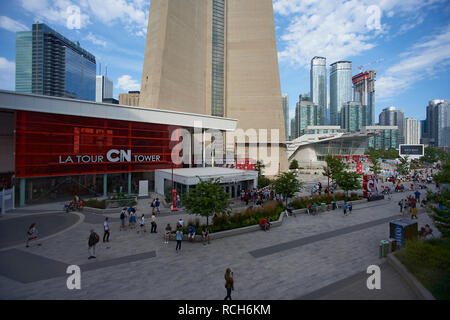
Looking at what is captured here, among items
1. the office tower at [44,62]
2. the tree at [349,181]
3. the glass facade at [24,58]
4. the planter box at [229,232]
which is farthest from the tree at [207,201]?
the glass facade at [24,58]

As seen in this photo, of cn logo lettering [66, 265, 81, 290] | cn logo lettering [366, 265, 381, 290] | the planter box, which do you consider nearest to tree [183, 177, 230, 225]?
the planter box

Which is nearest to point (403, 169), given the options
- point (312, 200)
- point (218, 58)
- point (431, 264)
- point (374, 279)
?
point (312, 200)

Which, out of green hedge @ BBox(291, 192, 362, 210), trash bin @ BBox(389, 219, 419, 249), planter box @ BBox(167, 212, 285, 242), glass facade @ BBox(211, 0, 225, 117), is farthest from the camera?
glass facade @ BBox(211, 0, 225, 117)

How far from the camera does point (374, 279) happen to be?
906 centimetres

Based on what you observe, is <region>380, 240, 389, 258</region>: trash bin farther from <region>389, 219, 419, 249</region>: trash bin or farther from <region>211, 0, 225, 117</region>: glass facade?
<region>211, 0, 225, 117</region>: glass facade

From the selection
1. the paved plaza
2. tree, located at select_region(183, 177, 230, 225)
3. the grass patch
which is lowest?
the paved plaza

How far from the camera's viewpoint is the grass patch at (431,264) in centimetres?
801

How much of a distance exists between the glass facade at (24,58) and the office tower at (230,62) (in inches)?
5331

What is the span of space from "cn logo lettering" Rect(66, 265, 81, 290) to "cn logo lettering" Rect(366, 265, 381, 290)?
10.8 meters

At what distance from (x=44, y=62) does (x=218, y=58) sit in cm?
13605

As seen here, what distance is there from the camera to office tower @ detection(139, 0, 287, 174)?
50.5m

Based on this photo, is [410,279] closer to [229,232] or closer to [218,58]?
[229,232]

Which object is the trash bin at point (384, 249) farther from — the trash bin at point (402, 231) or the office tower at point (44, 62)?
the office tower at point (44, 62)

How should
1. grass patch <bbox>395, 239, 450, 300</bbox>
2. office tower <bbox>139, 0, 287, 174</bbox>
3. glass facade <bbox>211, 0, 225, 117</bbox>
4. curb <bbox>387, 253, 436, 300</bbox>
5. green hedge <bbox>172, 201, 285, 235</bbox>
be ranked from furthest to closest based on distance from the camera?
glass facade <bbox>211, 0, 225, 117</bbox> < office tower <bbox>139, 0, 287, 174</bbox> < green hedge <bbox>172, 201, 285, 235</bbox> < grass patch <bbox>395, 239, 450, 300</bbox> < curb <bbox>387, 253, 436, 300</bbox>
